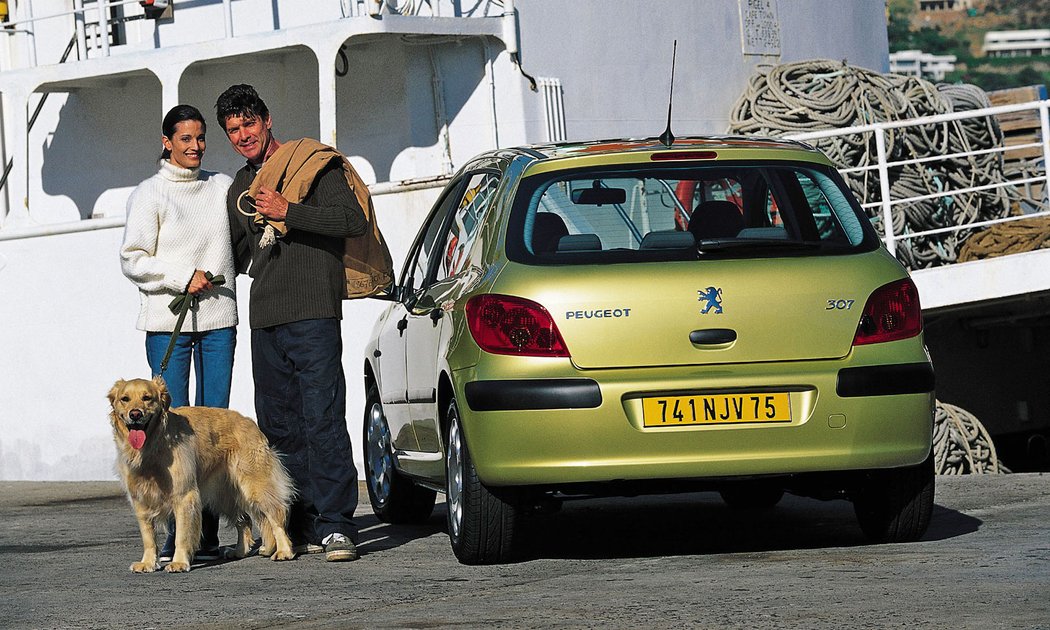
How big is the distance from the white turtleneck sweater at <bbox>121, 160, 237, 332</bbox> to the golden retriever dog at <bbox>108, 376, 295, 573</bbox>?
21.2 inches

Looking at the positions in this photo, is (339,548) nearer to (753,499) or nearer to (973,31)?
(753,499)

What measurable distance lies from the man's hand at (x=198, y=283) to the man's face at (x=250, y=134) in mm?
561

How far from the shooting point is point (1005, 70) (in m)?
98.9

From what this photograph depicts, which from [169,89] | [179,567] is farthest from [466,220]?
[169,89]

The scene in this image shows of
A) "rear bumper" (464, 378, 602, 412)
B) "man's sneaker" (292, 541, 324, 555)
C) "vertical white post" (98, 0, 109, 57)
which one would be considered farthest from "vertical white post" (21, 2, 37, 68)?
"rear bumper" (464, 378, 602, 412)

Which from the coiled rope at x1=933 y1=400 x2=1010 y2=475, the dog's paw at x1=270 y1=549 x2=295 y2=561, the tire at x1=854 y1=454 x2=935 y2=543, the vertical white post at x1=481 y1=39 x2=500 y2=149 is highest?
the vertical white post at x1=481 y1=39 x2=500 y2=149

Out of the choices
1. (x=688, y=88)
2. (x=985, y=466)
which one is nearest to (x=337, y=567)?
(x=985, y=466)

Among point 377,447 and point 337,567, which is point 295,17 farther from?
point 337,567

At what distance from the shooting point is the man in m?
7.10

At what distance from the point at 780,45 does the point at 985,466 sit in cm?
664

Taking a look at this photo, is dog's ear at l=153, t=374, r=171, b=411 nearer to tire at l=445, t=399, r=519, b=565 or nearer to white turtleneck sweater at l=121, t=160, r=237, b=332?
white turtleneck sweater at l=121, t=160, r=237, b=332

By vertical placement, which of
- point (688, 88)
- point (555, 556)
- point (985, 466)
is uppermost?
point (688, 88)

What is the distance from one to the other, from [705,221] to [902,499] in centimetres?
135

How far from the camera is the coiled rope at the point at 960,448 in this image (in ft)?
43.7
